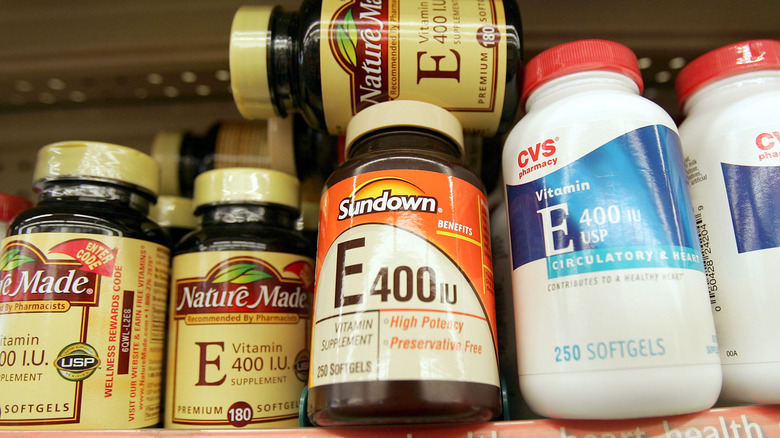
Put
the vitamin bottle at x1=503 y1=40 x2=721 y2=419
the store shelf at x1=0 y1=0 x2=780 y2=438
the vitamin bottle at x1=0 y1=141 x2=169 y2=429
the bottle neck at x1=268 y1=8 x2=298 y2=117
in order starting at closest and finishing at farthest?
the vitamin bottle at x1=503 y1=40 x2=721 y2=419
the vitamin bottle at x1=0 y1=141 x2=169 y2=429
the bottle neck at x1=268 y1=8 x2=298 y2=117
the store shelf at x1=0 y1=0 x2=780 y2=438

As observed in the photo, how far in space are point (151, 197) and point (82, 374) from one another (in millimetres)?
228

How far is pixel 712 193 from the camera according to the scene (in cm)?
55

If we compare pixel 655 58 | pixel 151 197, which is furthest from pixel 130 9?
pixel 655 58

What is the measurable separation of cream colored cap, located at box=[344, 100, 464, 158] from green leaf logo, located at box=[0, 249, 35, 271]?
1.24ft

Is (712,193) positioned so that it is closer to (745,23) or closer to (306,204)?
(745,23)

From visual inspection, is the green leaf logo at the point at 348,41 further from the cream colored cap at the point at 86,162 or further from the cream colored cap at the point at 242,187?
the cream colored cap at the point at 86,162

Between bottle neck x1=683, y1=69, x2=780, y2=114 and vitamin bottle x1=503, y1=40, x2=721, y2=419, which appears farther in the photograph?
bottle neck x1=683, y1=69, x2=780, y2=114

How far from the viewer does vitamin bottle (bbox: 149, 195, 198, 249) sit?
780 mm

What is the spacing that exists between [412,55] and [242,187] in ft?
0.88

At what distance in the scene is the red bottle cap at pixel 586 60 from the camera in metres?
0.57

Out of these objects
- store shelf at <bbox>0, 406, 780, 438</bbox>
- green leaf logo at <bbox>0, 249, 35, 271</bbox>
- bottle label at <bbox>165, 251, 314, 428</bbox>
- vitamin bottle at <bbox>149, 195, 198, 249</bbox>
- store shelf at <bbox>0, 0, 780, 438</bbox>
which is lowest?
store shelf at <bbox>0, 406, 780, 438</bbox>

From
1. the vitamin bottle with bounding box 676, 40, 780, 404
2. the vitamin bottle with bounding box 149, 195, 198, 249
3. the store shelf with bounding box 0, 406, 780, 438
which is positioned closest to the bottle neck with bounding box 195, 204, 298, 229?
the vitamin bottle with bounding box 149, 195, 198, 249


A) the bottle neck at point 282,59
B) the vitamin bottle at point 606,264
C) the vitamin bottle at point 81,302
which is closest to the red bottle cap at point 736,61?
the vitamin bottle at point 606,264

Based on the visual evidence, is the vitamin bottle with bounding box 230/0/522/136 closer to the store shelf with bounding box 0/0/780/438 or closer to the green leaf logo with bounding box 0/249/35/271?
the store shelf with bounding box 0/0/780/438
